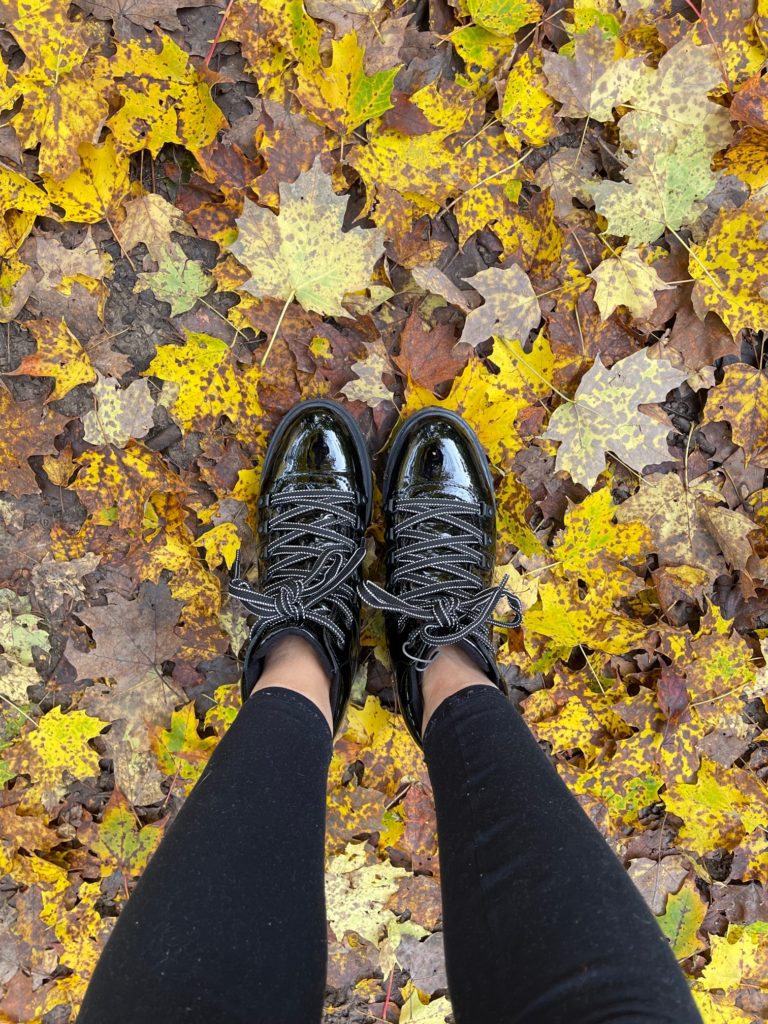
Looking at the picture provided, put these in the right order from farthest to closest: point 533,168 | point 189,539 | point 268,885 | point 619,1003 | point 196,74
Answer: point 189,539 → point 533,168 → point 196,74 → point 268,885 → point 619,1003

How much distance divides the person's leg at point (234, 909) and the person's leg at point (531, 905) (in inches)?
8.8

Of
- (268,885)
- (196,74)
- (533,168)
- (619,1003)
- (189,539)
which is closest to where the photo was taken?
(619,1003)

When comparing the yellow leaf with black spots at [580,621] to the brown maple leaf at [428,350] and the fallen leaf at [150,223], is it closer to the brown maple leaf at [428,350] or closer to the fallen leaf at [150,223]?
the brown maple leaf at [428,350]

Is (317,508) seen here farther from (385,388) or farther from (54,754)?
(54,754)

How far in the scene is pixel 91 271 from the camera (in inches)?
57.4

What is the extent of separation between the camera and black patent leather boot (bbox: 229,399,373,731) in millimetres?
1508

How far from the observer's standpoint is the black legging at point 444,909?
0.82 m

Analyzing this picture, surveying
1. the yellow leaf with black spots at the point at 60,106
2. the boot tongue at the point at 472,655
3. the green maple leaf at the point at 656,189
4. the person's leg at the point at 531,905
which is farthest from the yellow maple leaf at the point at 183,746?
the green maple leaf at the point at 656,189

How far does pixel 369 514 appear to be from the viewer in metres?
1.62

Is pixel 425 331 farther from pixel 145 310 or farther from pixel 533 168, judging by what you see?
pixel 145 310

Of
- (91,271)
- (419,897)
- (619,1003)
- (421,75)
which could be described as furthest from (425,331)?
(419,897)

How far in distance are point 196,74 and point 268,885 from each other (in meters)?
1.55

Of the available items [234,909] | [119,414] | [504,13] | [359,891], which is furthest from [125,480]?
[504,13]

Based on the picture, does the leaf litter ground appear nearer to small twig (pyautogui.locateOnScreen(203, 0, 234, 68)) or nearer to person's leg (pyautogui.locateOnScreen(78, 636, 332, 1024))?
small twig (pyautogui.locateOnScreen(203, 0, 234, 68))
